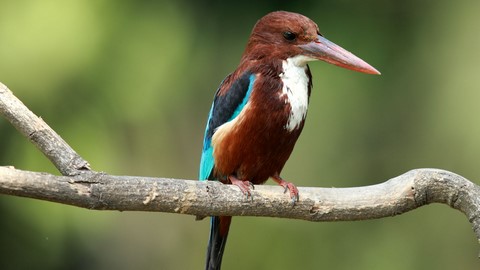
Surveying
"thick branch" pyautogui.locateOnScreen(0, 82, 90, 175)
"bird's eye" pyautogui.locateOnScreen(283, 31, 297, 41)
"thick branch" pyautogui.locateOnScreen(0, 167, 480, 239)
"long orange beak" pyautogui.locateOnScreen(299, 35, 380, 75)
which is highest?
"bird's eye" pyautogui.locateOnScreen(283, 31, 297, 41)

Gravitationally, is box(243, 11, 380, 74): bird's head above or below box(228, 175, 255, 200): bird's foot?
above

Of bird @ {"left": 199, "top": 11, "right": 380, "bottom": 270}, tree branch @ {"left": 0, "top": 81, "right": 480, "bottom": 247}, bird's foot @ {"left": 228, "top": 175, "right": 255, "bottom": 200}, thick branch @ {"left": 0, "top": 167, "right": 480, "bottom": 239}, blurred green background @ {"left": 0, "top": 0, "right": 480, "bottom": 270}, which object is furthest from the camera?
blurred green background @ {"left": 0, "top": 0, "right": 480, "bottom": 270}

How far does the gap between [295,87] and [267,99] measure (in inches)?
4.7

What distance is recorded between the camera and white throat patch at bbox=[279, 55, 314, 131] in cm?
322

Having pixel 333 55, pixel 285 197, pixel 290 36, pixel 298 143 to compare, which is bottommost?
pixel 285 197

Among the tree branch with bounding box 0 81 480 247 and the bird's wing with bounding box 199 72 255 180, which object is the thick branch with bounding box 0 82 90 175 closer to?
the tree branch with bounding box 0 81 480 247

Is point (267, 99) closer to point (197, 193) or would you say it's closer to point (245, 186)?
point (245, 186)

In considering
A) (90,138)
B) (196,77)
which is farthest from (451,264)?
(90,138)

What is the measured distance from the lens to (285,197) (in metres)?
2.91

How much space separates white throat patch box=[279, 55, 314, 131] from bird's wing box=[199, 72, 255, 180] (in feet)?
0.42

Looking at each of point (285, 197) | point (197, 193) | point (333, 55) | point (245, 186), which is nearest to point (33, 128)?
point (197, 193)

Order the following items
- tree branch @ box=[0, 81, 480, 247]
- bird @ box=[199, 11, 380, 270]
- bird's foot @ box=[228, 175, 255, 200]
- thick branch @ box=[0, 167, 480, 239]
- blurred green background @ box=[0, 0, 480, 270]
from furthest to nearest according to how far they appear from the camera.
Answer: blurred green background @ box=[0, 0, 480, 270]
bird @ box=[199, 11, 380, 270]
bird's foot @ box=[228, 175, 255, 200]
thick branch @ box=[0, 167, 480, 239]
tree branch @ box=[0, 81, 480, 247]

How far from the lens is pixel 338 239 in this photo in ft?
14.7

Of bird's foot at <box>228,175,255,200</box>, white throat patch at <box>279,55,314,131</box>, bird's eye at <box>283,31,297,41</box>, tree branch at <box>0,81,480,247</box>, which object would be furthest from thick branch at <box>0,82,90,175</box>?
bird's eye at <box>283,31,297,41</box>
